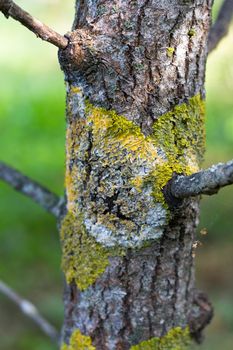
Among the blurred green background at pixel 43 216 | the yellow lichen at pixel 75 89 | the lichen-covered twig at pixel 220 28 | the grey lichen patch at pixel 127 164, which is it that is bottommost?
the grey lichen patch at pixel 127 164

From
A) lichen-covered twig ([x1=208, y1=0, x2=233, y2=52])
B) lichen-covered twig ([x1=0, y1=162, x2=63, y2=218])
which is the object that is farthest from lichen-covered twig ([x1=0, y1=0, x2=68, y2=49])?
lichen-covered twig ([x1=208, y1=0, x2=233, y2=52])

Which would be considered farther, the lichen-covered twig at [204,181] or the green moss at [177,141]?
the green moss at [177,141]

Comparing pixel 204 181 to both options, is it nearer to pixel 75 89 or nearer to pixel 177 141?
pixel 177 141

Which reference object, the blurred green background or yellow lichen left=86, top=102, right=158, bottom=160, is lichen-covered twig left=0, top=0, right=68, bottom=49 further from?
the blurred green background

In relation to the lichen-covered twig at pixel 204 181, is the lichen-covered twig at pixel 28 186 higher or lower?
higher

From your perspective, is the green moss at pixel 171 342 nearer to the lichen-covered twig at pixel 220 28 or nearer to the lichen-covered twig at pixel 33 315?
the lichen-covered twig at pixel 33 315

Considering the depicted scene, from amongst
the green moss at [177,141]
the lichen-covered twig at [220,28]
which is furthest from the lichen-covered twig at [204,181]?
the lichen-covered twig at [220,28]

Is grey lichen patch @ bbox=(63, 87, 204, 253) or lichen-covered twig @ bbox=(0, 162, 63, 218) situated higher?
lichen-covered twig @ bbox=(0, 162, 63, 218)

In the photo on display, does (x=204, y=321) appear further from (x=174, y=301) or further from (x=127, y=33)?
(x=127, y=33)

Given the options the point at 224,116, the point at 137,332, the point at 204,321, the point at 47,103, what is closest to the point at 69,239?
the point at 137,332
